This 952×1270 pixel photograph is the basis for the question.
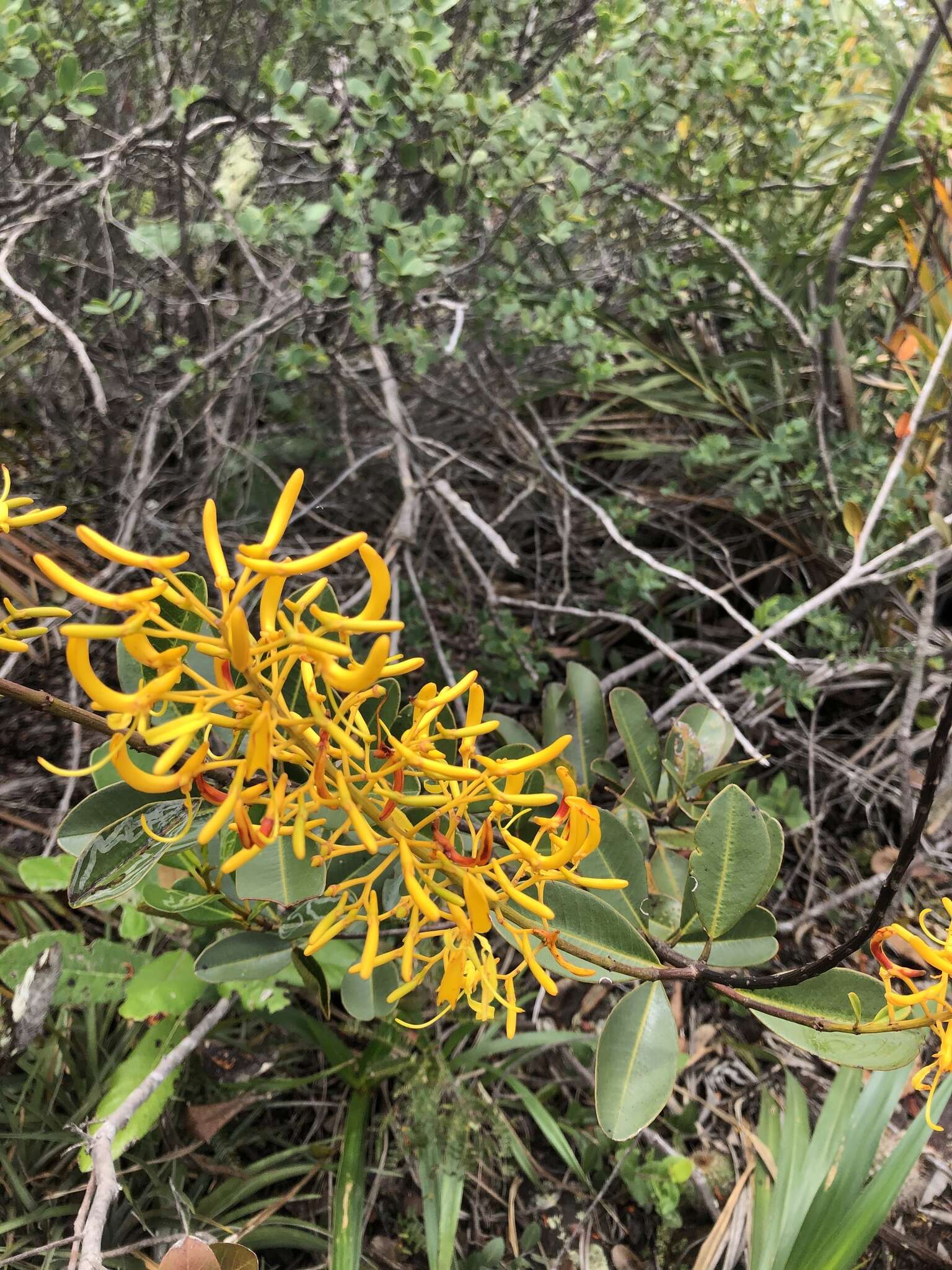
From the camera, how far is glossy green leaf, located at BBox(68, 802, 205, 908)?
1.97ft

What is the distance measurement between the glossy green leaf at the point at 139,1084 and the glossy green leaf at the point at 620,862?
600 mm

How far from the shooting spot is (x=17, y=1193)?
94 cm

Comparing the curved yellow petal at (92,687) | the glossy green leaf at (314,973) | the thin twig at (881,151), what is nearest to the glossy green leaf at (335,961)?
the glossy green leaf at (314,973)

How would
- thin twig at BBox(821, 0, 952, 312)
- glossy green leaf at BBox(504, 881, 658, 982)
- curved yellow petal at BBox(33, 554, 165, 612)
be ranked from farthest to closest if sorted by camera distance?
thin twig at BBox(821, 0, 952, 312)
glossy green leaf at BBox(504, 881, 658, 982)
curved yellow petal at BBox(33, 554, 165, 612)

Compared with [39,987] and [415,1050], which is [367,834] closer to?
[39,987]

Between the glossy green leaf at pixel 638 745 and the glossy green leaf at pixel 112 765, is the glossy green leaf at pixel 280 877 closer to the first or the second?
the glossy green leaf at pixel 112 765

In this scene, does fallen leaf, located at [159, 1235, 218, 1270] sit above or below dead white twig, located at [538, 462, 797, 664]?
below

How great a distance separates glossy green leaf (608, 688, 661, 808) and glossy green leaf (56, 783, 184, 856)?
586mm

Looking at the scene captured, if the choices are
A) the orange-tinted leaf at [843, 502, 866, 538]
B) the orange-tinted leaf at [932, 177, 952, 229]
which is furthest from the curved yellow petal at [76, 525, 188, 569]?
the orange-tinted leaf at [932, 177, 952, 229]

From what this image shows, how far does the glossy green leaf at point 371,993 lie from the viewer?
2.76 ft

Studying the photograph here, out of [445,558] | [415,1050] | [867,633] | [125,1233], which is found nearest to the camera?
[125,1233]

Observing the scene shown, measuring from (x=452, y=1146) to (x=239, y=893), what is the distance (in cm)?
58

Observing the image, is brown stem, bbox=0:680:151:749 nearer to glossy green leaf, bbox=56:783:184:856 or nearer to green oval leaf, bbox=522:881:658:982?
glossy green leaf, bbox=56:783:184:856

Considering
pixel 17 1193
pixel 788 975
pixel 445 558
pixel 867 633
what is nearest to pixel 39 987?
pixel 17 1193
